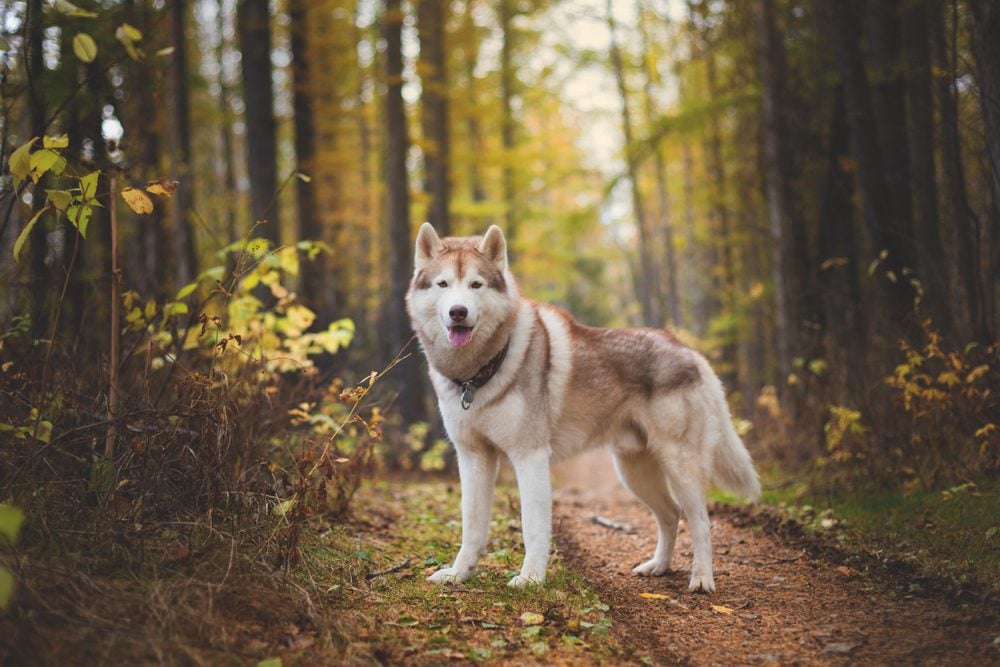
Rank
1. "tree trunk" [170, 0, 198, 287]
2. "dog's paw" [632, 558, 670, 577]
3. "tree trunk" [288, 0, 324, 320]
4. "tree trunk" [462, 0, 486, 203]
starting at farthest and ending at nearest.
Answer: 1. "tree trunk" [462, 0, 486, 203]
2. "tree trunk" [288, 0, 324, 320]
3. "tree trunk" [170, 0, 198, 287]
4. "dog's paw" [632, 558, 670, 577]

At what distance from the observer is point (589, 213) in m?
13.3

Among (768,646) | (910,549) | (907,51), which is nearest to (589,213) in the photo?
(907,51)

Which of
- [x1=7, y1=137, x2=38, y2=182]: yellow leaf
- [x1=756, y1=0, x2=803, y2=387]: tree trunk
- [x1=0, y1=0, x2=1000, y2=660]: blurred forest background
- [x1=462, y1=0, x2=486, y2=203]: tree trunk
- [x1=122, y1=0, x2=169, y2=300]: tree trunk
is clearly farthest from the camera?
[x1=462, y1=0, x2=486, y2=203]: tree trunk

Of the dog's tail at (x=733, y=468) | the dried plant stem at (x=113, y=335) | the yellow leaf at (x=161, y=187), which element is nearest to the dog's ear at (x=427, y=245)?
the yellow leaf at (x=161, y=187)

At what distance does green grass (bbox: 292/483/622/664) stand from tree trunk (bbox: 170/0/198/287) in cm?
626

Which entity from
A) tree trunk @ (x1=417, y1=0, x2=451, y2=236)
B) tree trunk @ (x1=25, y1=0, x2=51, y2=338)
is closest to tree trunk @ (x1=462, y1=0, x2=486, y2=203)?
tree trunk @ (x1=417, y1=0, x2=451, y2=236)

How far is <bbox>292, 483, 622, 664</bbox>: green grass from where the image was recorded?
3.08m

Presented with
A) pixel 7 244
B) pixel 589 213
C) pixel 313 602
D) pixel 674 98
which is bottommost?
pixel 313 602

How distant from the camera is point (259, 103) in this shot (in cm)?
1042

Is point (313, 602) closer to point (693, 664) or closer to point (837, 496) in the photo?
point (693, 664)

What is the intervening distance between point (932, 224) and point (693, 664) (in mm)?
5261

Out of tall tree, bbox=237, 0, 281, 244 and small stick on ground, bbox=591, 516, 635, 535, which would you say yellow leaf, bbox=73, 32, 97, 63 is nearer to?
small stick on ground, bbox=591, 516, 635, 535

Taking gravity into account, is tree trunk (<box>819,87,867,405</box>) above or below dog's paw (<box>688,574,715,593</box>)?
above

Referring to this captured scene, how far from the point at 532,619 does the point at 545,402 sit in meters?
1.40
